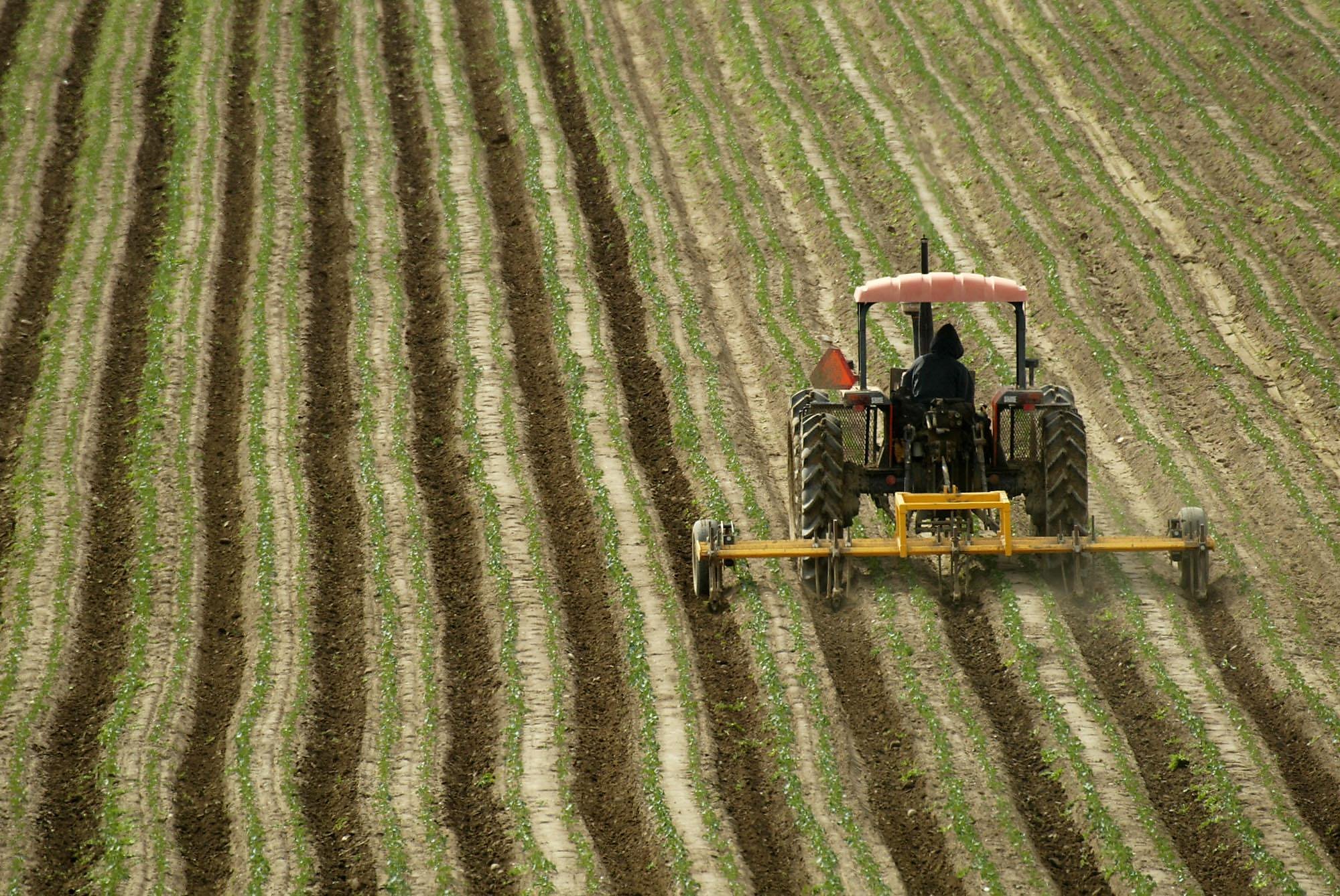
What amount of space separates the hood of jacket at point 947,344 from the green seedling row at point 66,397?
24.3 ft

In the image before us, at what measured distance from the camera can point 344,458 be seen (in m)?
16.2

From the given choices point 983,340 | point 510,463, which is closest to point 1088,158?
point 983,340

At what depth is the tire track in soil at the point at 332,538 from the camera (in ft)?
34.2

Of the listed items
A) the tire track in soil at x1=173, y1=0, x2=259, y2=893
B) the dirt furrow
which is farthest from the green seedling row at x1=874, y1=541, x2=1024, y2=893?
the dirt furrow

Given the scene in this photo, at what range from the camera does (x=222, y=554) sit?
566 inches

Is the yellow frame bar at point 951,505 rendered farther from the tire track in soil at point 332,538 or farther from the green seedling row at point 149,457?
the green seedling row at point 149,457

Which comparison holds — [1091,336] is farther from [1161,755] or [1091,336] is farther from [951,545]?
[1161,755]

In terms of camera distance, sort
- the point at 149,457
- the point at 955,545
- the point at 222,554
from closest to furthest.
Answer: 1. the point at 955,545
2. the point at 222,554
3. the point at 149,457

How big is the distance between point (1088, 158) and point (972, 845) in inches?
592

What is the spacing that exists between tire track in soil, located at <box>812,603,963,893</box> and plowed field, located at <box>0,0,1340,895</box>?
0.11 ft

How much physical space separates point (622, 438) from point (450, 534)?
2535 mm

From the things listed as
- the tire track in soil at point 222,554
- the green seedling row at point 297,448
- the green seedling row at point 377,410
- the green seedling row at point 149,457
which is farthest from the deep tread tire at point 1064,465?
the green seedling row at point 149,457

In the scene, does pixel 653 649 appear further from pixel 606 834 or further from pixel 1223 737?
pixel 1223 737

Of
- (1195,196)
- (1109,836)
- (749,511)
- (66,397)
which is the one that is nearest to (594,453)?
(749,511)
